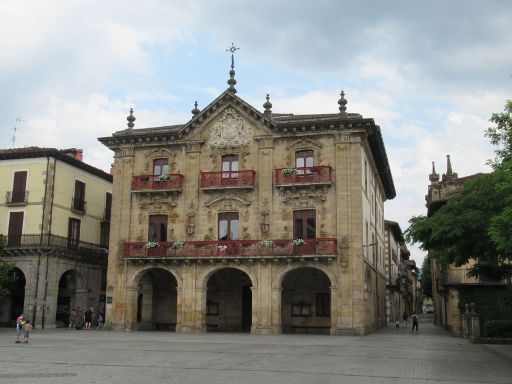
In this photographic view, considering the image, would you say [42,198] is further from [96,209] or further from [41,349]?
[41,349]

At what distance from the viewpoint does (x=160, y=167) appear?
1547 inches

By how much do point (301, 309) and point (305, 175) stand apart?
8.70m

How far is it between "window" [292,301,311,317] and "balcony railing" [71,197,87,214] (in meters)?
17.9

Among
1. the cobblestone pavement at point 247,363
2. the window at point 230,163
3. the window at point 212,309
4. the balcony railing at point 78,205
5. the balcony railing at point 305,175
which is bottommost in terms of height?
the cobblestone pavement at point 247,363

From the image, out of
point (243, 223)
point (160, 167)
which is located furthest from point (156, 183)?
point (243, 223)

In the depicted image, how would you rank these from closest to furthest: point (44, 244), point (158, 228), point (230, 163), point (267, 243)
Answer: point (267, 243) < point (230, 163) < point (158, 228) < point (44, 244)

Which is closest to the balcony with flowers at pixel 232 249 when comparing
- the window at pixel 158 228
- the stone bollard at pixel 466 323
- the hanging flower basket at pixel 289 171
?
the window at pixel 158 228

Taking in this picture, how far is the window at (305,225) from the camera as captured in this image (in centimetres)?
3525

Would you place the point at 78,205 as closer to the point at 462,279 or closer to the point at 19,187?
the point at 19,187

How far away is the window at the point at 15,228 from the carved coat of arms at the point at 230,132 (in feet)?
48.8

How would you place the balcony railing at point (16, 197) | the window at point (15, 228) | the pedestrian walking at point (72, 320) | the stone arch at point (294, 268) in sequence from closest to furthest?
the stone arch at point (294, 268)
the pedestrian walking at point (72, 320)
the window at point (15, 228)
the balcony railing at point (16, 197)

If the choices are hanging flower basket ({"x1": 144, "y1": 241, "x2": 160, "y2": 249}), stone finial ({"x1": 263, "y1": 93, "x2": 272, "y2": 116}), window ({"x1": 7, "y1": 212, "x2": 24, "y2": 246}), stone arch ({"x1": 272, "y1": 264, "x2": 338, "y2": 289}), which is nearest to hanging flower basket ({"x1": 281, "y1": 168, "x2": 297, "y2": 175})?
stone finial ({"x1": 263, "y1": 93, "x2": 272, "y2": 116})

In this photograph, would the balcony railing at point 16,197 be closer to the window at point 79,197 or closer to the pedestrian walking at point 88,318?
the window at point 79,197

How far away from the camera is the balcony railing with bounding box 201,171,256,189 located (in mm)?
36344
